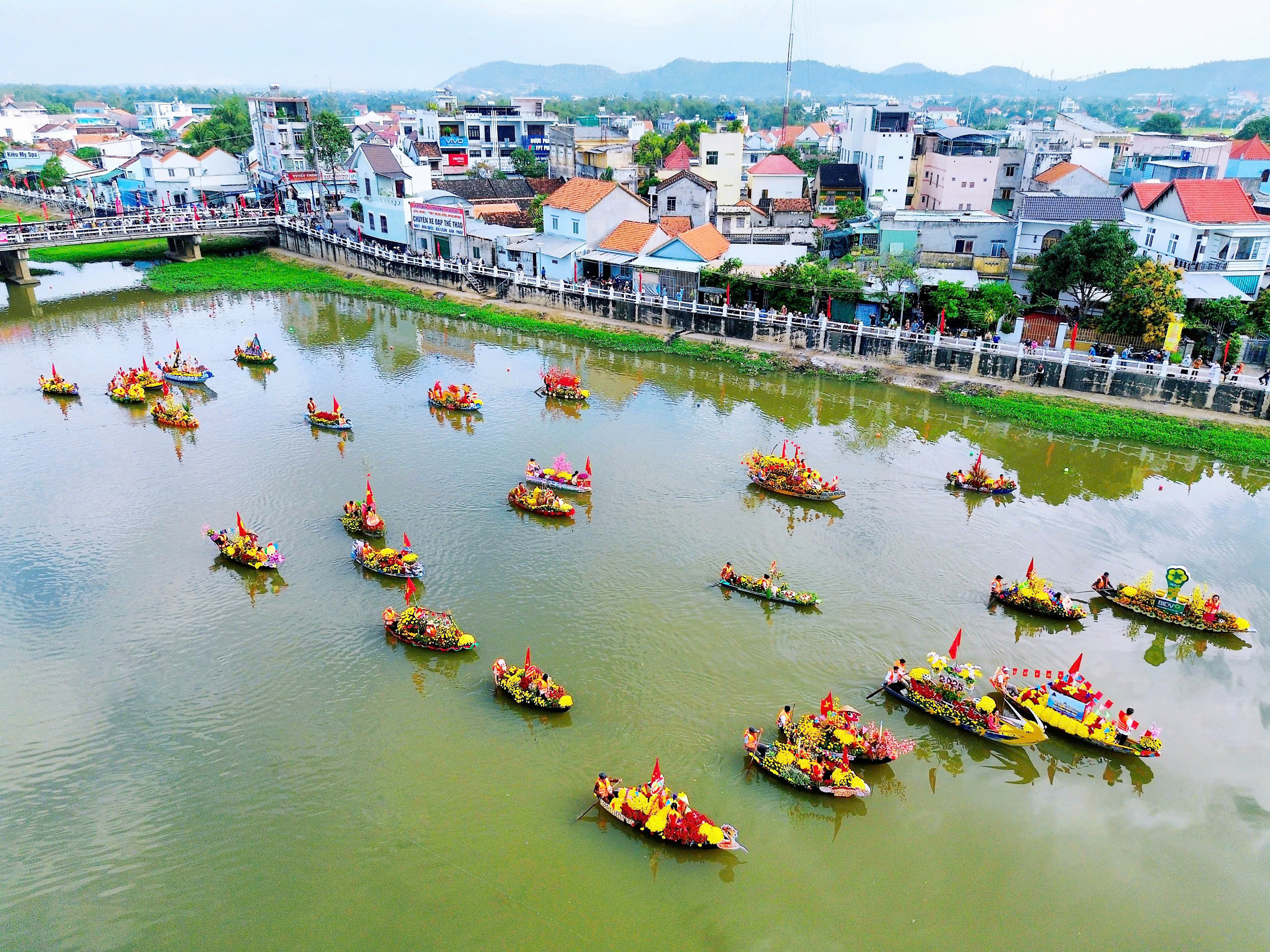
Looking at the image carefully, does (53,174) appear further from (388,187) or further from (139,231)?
(388,187)

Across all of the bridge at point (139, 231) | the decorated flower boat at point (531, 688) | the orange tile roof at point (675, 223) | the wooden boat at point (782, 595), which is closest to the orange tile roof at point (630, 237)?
the orange tile roof at point (675, 223)

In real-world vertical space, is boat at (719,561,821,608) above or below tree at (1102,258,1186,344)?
below

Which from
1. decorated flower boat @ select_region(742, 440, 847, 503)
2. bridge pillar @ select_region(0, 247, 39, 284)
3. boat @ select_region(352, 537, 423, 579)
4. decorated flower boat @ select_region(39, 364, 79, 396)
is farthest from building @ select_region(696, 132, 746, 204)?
boat @ select_region(352, 537, 423, 579)

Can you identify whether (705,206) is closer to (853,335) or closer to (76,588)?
(853,335)

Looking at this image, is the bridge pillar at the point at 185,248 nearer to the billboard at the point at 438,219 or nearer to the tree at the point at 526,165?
the billboard at the point at 438,219

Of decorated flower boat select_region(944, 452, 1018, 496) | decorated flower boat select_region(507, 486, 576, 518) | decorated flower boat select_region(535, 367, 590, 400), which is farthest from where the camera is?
decorated flower boat select_region(535, 367, 590, 400)

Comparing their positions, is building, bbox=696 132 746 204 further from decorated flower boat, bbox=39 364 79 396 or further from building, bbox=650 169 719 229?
decorated flower boat, bbox=39 364 79 396

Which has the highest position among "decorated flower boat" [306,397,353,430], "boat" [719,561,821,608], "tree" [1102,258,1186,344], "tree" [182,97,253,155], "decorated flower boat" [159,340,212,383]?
"tree" [182,97,253,155]
